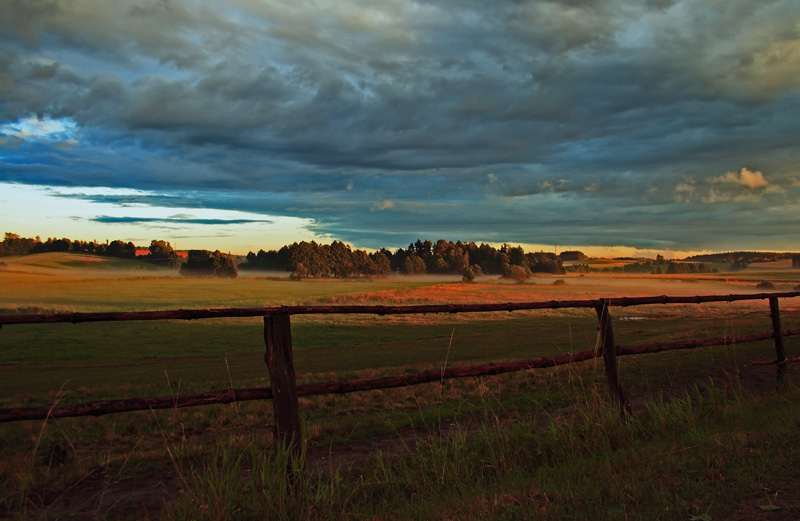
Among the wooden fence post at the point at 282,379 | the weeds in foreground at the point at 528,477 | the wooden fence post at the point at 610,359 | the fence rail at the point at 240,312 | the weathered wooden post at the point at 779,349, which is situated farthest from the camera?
the weathered wooden post at the point at 779,349

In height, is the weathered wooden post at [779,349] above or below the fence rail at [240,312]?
below

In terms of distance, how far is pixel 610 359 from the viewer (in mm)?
6820

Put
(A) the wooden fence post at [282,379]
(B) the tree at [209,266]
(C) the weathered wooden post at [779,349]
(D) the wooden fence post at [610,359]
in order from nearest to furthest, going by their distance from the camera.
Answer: (A) the wooden fence post at [282,379], (D) the wooden fence post at [610,359], (C) the weathered wooden post at [779,349], (B) the tree at [209,266]

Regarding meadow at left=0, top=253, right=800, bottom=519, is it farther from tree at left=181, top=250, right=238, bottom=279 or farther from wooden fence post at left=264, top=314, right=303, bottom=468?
tree at left=181, top=250, right=238, bottom=279

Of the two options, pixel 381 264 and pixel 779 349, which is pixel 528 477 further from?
pixel 381 264

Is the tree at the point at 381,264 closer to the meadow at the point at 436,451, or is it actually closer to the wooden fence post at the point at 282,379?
the meadow at the point at 436,451

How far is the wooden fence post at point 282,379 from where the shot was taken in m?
4.77

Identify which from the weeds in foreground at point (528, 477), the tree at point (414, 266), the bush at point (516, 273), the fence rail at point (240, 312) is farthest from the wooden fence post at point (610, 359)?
the tree at point (414, 266)

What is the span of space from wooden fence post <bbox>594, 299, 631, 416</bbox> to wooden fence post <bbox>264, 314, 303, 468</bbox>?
4.09 m

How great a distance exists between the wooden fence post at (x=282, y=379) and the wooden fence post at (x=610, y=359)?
A: 409 centimetres

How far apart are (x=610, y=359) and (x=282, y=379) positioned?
4.27 m

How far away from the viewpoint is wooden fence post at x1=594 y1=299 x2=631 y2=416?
6.74m

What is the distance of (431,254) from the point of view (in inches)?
4087

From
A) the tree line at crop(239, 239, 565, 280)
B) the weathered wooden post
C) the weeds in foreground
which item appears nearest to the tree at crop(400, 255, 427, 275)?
the tree line at crop(239, 239, 565, 280)
